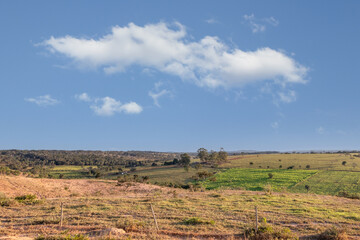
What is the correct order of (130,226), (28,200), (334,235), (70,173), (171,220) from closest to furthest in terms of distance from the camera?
(334,235) → (130,226) → (171,220) → (28,200) → (70,173)

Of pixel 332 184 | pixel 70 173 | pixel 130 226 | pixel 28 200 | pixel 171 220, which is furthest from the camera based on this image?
pixel 70 173

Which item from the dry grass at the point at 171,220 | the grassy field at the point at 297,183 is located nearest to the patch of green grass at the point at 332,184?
the grassy field at the point at 297,183

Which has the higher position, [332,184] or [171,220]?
[171,220]

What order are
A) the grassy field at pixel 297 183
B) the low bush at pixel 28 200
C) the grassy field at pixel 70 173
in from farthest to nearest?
1. the grassy field at pixel 70 173
2. the grassy field at pixel 297 183
3. the low bush at pixel 28 200

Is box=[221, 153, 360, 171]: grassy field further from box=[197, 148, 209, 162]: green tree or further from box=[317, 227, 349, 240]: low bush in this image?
box=[317, 227, 349, 240]: low bush

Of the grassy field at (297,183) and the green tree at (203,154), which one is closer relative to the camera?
the grassy field at (297,183)

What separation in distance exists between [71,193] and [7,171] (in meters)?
24.2

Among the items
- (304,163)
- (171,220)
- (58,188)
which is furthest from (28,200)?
(304,163)

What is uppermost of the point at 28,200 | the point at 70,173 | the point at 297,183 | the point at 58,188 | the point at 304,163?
the point at 28,200

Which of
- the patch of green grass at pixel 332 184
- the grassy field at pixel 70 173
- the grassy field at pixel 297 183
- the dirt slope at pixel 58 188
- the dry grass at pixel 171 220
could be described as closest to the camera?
the dry grass at pixel 171 220

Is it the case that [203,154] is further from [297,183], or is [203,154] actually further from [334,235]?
[334,235]

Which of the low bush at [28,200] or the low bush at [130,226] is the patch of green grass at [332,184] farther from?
the low bush at [28,200]

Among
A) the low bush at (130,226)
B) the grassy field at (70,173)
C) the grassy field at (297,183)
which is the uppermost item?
the low bush at (130,226)

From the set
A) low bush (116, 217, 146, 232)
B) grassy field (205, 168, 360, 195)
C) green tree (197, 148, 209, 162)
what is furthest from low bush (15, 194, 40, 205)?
green tree (197, 148, 209, 162)
